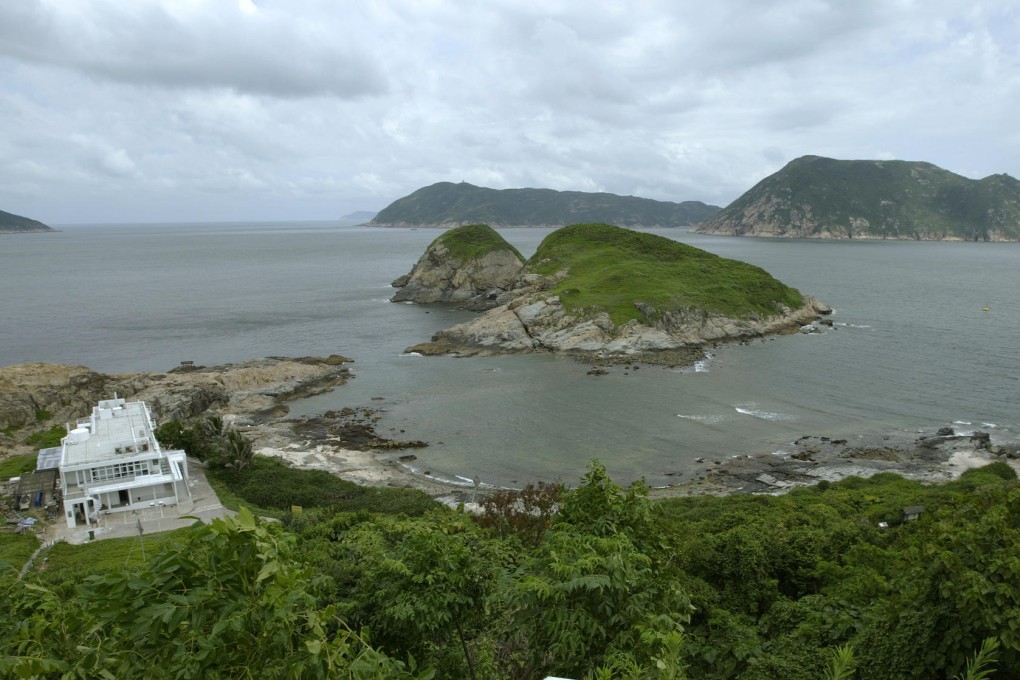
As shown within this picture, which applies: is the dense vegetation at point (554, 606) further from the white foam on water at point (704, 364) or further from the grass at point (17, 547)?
the white foam on water at point (704, 364)

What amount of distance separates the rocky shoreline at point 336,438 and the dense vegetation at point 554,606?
2180 cm

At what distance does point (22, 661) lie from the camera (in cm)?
514

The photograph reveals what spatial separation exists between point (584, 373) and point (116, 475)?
4326cm

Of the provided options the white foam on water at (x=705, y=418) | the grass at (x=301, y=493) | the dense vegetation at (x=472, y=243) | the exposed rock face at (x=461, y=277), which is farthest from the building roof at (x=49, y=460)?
the dense vegetation at (x=472, y=243)

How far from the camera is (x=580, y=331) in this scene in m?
76.6

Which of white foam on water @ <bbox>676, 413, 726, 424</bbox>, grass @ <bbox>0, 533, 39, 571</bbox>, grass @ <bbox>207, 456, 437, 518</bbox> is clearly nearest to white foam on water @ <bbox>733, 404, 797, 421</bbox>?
white foam on water @ <bbox>676, 413, 726, 424</bbox>

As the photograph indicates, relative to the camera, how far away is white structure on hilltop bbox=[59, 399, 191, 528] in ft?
102

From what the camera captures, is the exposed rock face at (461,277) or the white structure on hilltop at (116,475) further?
the exposed rock face at (461,277)

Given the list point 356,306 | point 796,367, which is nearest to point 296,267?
point 356,306

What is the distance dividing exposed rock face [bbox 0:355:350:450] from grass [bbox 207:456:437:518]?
1869 cm

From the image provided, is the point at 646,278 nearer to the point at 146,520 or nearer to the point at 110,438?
the point at 110,438

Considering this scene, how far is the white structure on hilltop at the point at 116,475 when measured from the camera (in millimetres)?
31125

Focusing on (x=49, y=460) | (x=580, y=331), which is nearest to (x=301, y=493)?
(x=49, y=460)

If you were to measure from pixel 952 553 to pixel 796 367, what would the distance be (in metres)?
59.1
